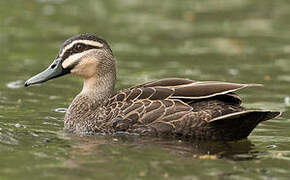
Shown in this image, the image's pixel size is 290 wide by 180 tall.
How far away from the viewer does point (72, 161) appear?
32.4 feet

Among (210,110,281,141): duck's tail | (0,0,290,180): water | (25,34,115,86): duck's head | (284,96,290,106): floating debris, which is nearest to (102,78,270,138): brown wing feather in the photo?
(210,110,281,141): duck's tail

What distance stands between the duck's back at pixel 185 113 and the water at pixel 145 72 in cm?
21

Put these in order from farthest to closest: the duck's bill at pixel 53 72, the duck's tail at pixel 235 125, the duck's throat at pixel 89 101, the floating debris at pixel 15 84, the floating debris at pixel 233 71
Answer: the floating debris at pixel 233 71
the floating debris at pixel 15 84
the duck's bill at pixel 53 72
the duck's throat at pixel 89 101
the duck's tail at pixel 235 125

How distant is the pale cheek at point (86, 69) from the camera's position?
1234 cm

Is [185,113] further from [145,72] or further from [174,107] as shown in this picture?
[145,72]

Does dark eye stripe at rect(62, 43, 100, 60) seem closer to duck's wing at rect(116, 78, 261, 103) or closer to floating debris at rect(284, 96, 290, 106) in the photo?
duck's wing at rect(116, 78, 261, 103)

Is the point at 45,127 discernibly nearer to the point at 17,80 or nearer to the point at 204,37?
the point at 17,80

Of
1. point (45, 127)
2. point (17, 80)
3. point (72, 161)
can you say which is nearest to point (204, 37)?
point (17, 80)

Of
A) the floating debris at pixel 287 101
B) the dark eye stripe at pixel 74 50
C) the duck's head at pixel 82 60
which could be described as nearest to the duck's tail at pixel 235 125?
the duck's head at pixel 82 60

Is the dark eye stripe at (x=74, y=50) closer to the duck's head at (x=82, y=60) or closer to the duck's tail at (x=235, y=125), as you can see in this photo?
the duck's head at (x=82, y=60)

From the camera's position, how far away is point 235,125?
1116cm

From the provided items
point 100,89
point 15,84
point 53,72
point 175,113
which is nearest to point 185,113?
point 175,113

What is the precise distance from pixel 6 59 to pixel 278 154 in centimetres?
894

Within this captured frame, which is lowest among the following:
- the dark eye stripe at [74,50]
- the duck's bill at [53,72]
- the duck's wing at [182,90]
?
the duck's wing at [182,90]
